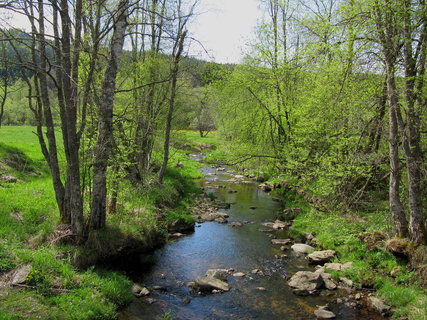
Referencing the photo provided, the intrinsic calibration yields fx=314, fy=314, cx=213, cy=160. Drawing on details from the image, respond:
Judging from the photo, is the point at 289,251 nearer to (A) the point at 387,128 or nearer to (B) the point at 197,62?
(A) the point at 387,128

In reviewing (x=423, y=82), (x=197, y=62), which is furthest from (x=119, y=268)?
(x=197, y=62)

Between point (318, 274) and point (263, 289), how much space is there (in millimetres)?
1935

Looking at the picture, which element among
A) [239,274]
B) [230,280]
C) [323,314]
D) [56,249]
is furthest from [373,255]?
[56,249]

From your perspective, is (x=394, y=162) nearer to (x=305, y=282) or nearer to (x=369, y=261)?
(x=369, y=261)

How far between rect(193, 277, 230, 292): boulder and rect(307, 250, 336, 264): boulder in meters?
3.84

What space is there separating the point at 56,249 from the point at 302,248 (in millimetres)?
9080

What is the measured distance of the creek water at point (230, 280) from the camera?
831 centimetres

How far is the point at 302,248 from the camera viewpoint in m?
12.9

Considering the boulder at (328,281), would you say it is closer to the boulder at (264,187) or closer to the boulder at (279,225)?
the boulder at (279,225)

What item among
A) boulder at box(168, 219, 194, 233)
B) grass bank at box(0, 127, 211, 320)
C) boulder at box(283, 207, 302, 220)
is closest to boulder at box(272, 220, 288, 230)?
boulder at box(283, 207, 302, 220)

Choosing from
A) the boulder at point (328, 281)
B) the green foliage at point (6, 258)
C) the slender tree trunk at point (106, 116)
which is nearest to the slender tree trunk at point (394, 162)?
the boulder at point (328, 281)

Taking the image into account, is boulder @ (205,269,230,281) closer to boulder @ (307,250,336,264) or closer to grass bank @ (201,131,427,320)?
boulder @ (307,250,336,264)

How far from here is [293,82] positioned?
63.4 ft

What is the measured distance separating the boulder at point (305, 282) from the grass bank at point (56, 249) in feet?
16.2
